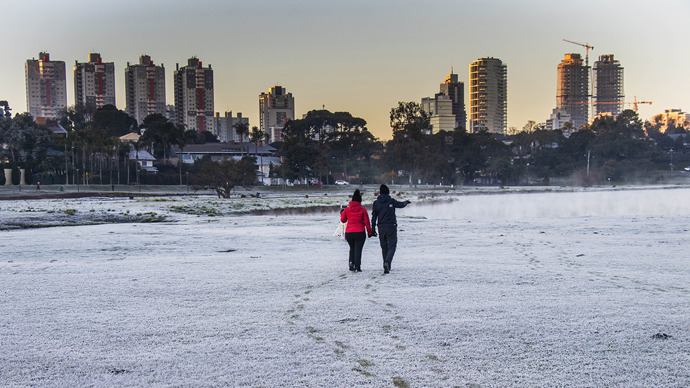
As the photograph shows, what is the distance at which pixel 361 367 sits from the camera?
6.69m

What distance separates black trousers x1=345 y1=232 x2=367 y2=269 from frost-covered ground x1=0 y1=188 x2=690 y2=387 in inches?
A: 12.5

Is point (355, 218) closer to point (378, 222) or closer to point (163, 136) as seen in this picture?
point (378, 222)

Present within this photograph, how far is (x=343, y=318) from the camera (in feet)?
29.3

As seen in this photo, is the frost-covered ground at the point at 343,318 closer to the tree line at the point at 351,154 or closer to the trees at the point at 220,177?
the trees at the point at 220,177

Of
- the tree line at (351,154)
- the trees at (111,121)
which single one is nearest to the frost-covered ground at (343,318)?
the tree line at (351,154)

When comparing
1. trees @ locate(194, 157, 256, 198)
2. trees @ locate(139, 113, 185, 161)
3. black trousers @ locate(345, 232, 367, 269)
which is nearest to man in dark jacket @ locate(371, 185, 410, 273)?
black trousers @ locate(345, 232, 367, 269)

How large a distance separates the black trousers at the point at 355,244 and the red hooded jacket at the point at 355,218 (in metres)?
0.10

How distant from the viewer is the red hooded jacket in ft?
43.3

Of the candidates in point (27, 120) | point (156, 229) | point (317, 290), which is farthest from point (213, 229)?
point (27, 120)

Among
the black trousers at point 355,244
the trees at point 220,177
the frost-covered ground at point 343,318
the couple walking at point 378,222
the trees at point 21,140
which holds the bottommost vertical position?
the frost-covered ground at point 343,318

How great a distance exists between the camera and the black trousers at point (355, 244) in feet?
43.4

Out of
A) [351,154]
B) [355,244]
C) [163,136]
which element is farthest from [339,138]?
[355,244]

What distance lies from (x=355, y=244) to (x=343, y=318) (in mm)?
4547

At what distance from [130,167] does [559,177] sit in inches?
3758
